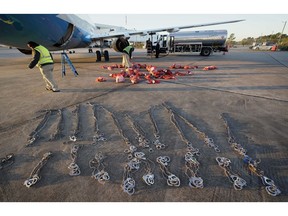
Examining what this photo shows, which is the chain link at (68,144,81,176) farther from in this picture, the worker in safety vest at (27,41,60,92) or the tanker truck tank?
the tanker truck tank

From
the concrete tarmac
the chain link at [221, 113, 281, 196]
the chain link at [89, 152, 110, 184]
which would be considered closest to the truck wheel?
the concrete tarmac

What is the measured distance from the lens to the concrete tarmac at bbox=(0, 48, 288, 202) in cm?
232

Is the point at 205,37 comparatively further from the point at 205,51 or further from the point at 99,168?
the point at 99,168

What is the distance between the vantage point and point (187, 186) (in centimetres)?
239

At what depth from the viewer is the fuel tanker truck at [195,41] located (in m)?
22.5

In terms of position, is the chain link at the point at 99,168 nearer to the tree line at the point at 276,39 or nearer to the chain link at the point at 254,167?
the chain link at the point at 254,167

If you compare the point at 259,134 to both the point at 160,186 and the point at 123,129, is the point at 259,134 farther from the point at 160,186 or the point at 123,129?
the point at 123,129

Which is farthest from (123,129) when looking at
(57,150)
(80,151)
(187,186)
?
(187,186)

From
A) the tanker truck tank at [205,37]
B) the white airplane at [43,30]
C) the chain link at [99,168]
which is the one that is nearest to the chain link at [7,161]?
the chain link at [99,168]

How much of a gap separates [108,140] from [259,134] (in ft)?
11.2

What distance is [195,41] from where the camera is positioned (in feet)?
76.3

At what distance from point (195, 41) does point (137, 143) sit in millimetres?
23562

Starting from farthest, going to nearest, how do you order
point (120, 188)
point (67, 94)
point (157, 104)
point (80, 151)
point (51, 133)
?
point (67, 94) < point (157, 104) < point (51, 133) < point (80, 151) < point (120, 188)

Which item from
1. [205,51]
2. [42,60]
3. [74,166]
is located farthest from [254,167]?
[205,51]
